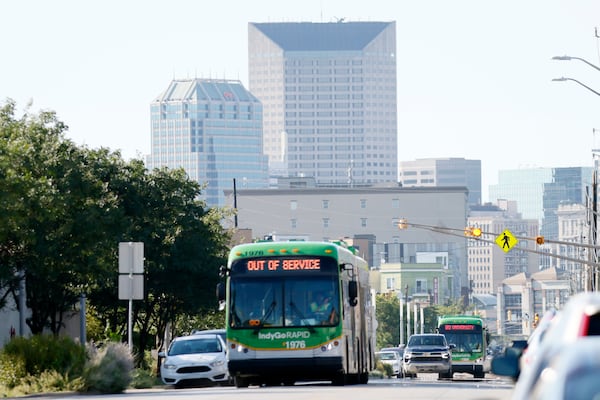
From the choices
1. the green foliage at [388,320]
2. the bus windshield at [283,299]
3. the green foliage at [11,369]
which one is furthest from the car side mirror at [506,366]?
the green foliage at [388,320]

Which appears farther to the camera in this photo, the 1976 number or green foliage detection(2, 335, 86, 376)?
green foliage detection(2, 335, 86, 376)

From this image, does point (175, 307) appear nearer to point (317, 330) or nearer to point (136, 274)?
point (136, 274)

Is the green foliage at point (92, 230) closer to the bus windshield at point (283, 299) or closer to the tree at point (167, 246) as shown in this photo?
the tree at point (167, 246)

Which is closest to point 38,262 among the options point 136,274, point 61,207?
point 61,207

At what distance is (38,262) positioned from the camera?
125 ft

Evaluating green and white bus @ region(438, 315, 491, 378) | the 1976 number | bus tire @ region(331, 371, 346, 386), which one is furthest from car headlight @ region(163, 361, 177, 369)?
green and white bus @ region(438, 315, 491, 378)

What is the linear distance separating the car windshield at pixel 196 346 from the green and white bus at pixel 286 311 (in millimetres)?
7045

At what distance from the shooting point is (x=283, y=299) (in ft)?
94.7

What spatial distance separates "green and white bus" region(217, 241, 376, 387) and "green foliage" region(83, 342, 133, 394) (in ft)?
6.79

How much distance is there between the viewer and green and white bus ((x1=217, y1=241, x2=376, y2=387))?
94.0 ft

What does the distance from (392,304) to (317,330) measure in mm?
123095

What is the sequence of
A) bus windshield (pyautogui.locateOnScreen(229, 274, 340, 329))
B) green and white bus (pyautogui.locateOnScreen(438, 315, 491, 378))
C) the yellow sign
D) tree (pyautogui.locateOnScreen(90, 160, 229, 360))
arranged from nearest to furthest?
bus windshield (pyautogui.locateOnScreen(229, 274, 340, 329))
tree (pyautogui.locateOnScreen(90, 160, 229, 360))
the yellow sign
green and white bus (pyautogui.locateOnScreen(438, 315, 491, 378))

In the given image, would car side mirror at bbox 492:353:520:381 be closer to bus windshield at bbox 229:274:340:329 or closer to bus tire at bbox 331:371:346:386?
bus windshield at bbox 229:274:340:329

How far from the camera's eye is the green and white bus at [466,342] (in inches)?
2488
